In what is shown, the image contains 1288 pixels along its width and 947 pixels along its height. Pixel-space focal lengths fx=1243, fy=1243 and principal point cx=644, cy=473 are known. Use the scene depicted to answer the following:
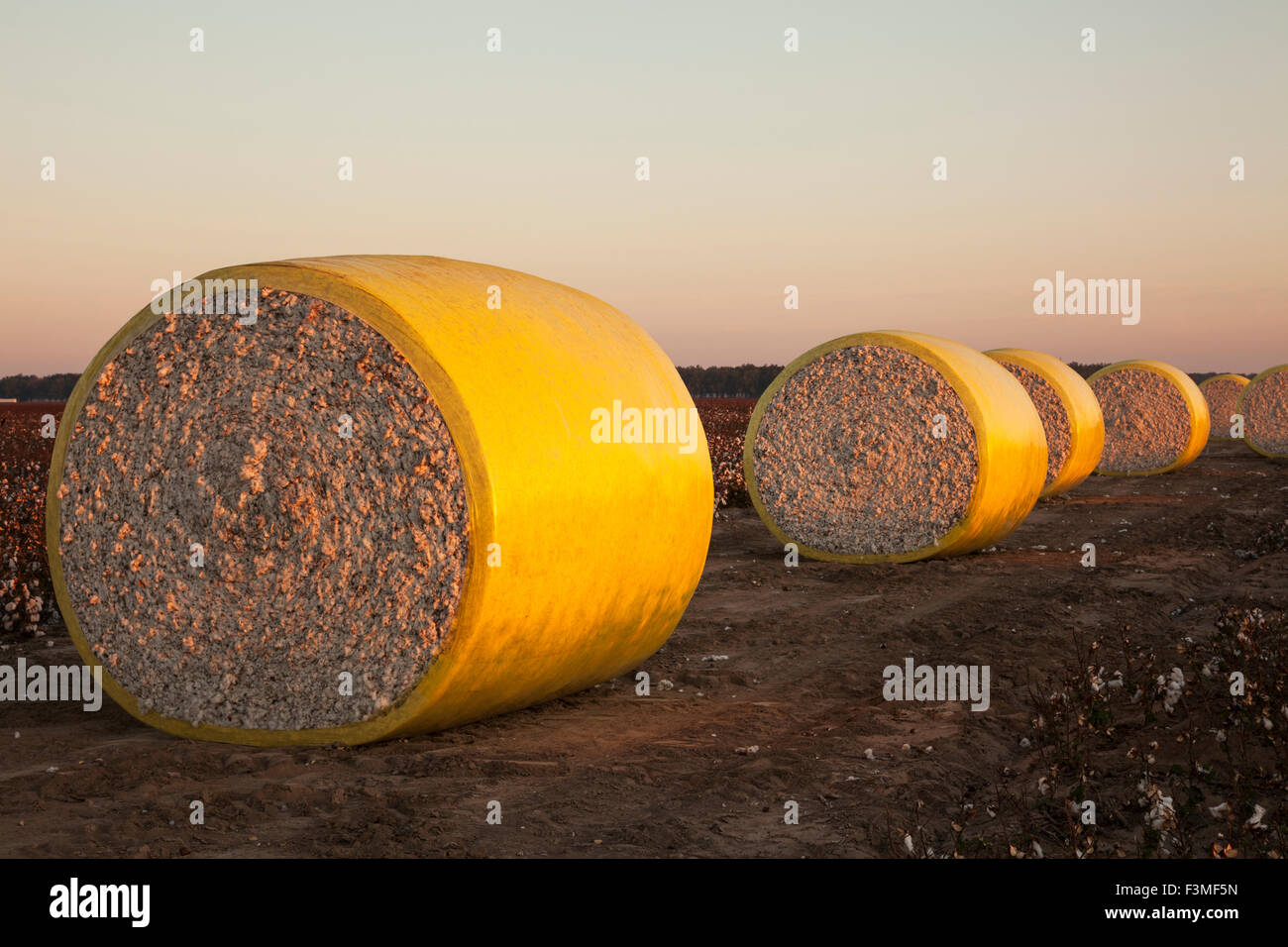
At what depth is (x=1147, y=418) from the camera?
23641 millimetres

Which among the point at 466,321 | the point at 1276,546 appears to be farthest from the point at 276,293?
the point at 1276,546

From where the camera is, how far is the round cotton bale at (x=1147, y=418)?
23438mm

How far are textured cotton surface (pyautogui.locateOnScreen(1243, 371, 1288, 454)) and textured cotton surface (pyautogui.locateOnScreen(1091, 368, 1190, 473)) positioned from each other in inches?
204

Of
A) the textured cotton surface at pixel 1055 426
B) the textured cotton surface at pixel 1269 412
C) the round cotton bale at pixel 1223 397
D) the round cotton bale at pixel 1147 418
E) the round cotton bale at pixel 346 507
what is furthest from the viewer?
the round cotton bale at pixel 1223 397

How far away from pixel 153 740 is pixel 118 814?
44.2 inches

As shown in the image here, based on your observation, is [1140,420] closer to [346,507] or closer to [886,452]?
[886,452]

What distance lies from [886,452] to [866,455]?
0.19m

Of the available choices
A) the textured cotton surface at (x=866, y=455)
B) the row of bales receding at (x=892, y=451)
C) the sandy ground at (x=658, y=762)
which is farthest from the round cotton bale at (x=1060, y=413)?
the sandy ground at (x=658, y=762)

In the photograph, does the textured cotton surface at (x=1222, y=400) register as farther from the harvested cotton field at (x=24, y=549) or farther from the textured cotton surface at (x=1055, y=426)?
the harvested cotton field at (x=24, y=549)

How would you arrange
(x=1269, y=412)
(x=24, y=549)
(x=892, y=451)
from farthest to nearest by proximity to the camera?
(x=1269, y=412), (x=892, y=451), (x=24, y=549)

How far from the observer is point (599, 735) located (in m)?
6.09

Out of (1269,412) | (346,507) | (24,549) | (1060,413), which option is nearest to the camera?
(346,507)

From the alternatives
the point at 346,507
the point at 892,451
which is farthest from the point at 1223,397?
the point at 346,507

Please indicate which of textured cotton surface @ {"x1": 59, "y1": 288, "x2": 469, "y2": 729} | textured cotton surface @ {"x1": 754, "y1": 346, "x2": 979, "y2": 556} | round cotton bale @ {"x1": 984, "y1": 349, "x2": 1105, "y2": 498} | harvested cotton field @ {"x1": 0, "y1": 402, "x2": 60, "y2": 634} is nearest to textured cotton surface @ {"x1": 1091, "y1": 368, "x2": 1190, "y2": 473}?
round cotton bale @ {"x1": 984, "y1": 349, "x2": 1105, "y2": 498}
